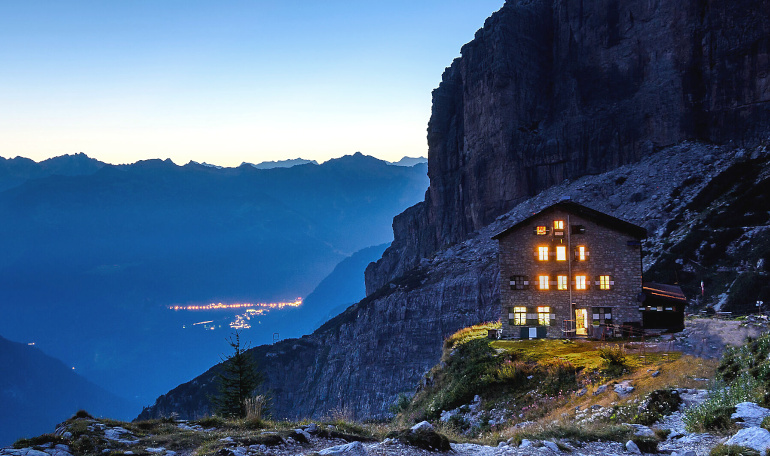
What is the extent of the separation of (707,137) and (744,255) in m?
49.2

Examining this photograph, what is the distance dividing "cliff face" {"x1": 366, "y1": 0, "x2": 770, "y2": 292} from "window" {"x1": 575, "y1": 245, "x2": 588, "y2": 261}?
274 ft

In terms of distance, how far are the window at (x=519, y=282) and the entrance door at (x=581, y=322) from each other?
381 cm

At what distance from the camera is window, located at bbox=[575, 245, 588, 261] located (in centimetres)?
3809

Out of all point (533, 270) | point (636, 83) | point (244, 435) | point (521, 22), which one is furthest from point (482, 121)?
point (244, 435)

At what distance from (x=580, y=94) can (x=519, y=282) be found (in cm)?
10581

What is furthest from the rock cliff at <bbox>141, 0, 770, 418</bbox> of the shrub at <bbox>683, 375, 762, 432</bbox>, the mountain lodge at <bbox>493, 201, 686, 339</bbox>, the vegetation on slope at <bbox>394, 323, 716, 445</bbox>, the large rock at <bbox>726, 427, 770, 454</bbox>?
the large rock at <bbox>726, 427, 770, 454</bbox>

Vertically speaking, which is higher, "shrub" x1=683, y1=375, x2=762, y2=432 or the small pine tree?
"shrub" x1=683, y1=375, x2=762, y2=432

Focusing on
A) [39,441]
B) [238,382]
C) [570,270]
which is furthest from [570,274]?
[39,441]

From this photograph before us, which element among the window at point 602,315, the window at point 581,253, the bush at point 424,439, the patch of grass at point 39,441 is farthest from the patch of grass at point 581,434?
the window at point 581,253

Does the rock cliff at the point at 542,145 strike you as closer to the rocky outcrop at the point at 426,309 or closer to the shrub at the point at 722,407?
the rocky outcrop at the point at 426,309

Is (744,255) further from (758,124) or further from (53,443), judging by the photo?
(53,443)

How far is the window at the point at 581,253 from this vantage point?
3809 centimetres

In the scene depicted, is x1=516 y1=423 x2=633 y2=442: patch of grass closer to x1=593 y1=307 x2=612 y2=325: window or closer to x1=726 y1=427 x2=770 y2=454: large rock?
x1=726 y1=427 x2=770 y2=454: large rock

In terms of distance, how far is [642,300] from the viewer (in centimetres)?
3625
